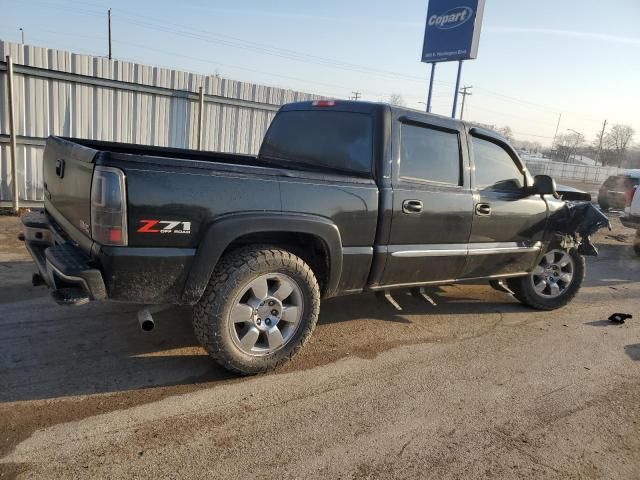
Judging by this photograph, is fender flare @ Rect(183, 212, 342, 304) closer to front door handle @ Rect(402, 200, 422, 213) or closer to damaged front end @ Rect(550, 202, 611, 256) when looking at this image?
front door handle @ Rect(402, 200, 422, 213)

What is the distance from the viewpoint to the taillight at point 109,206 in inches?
108

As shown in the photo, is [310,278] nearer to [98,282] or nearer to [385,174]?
[385,174]

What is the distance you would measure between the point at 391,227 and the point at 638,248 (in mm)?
8313

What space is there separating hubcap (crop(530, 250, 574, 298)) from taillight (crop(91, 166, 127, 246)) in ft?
14.2

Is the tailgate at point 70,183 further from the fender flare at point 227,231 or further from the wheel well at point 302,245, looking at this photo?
the wheel well at point 302,245

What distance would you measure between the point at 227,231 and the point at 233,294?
1.43 ft

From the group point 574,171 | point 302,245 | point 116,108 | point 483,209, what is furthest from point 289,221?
point 574,171

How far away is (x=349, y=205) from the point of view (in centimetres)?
361

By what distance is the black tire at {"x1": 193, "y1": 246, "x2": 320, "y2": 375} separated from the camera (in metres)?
3.21

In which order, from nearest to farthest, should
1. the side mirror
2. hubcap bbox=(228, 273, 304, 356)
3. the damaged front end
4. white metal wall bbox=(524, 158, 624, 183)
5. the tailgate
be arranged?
1. the tailgate
2. hubcap bbox=(228, 273, 304, 356)
3. the side mirror
4. the damaged front end
5. white metal wall bbox=(524, 158, 624, 183)

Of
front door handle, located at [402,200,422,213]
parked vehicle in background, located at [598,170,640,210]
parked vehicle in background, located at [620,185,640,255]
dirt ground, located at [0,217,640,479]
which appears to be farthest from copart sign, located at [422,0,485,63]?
front door handle, located at [402,200,422,213]

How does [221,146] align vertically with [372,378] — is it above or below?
above

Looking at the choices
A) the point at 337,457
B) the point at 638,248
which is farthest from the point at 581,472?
the point at 638,248

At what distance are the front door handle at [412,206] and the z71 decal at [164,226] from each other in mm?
1747
